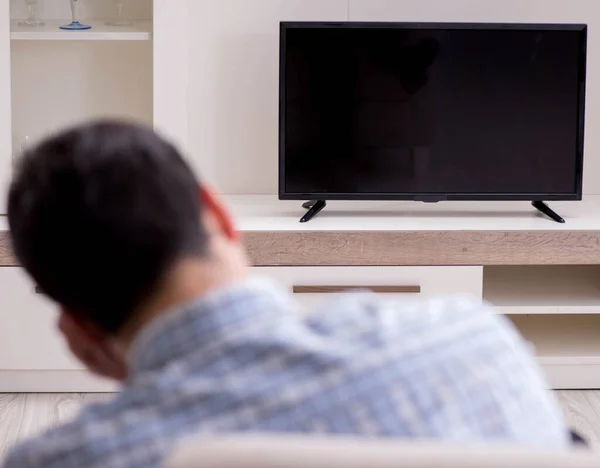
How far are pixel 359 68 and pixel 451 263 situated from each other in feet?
2.33

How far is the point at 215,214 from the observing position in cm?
79

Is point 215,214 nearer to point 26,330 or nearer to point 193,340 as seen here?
point 193,340

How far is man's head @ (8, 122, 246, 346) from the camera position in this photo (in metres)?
0.71

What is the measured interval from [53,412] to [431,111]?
154 cm

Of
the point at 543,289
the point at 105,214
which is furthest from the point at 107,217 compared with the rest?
the point at 543,289

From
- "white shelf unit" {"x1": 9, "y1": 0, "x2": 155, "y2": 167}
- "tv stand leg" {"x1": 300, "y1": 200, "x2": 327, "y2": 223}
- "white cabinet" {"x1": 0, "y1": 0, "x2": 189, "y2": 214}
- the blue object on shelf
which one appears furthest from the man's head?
"white shelf unit" {"x1": 9, "y1": 0, "x2": 155, "y2": 167}

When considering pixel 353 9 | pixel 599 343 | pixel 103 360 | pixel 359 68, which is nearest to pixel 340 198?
pixel 359 68

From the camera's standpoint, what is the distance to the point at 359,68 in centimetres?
325

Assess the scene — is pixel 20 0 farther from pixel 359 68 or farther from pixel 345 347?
pixel 345 347

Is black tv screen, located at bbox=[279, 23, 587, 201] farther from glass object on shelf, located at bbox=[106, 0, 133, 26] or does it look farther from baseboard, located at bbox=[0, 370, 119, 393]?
baseboard, located at bbox=[0, 370, 119, 393]

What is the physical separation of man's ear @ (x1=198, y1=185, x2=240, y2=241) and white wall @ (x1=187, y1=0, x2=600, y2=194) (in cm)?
286

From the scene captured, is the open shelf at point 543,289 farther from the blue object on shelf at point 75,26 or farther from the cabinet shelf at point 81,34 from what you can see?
the blue object on shelf at point 75,26

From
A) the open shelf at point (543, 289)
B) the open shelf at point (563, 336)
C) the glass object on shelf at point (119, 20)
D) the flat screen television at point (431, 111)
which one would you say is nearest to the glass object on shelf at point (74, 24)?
the glass object on shelf at point (119, 20)

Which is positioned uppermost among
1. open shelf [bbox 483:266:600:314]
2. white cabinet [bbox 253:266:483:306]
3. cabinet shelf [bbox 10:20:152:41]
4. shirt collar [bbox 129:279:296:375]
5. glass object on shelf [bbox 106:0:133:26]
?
glass object on shelf [bbox 106:0:133:26]
